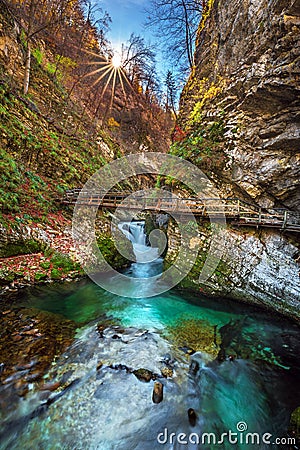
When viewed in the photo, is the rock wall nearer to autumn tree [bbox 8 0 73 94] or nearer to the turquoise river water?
the turquoise river water

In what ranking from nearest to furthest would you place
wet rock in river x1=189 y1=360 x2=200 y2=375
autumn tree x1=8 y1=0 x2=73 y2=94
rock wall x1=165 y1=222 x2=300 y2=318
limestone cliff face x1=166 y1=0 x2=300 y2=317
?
wet rock in river x1=189 y1=360 x2=200 y2=375, rock wall x1=165 y1=222 x2=300 y2=318, limestone cliff face x1=166 y1=0 x2=300 y2=317, autumn tree x1=8 y1=0 x2=73 y2=94

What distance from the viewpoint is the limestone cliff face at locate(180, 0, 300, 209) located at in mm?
7715

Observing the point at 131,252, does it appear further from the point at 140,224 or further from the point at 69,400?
the point at 69,400

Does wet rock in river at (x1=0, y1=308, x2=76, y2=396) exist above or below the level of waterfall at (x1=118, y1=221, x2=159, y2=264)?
below

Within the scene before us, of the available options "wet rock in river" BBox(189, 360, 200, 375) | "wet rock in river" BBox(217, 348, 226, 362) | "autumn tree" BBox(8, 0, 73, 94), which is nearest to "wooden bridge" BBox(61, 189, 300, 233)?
"wet rock in river" BBox(217, 348, 226, 362)

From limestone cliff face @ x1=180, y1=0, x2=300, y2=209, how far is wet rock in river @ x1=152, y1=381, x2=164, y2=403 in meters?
7.38

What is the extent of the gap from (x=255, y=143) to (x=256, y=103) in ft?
5.27

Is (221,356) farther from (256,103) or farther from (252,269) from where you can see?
(256,103)

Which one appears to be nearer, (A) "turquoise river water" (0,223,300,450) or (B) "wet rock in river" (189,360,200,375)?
(A) "turquoise river water" (0,223,300,450)

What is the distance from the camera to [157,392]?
446cm

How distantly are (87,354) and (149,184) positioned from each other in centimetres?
2152

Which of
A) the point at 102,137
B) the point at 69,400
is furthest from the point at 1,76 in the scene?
the point at 69,400

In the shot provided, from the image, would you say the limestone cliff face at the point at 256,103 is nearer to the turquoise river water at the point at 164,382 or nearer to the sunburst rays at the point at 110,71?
the turquoise river water at the point at 164,382

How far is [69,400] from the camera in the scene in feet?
13.5
